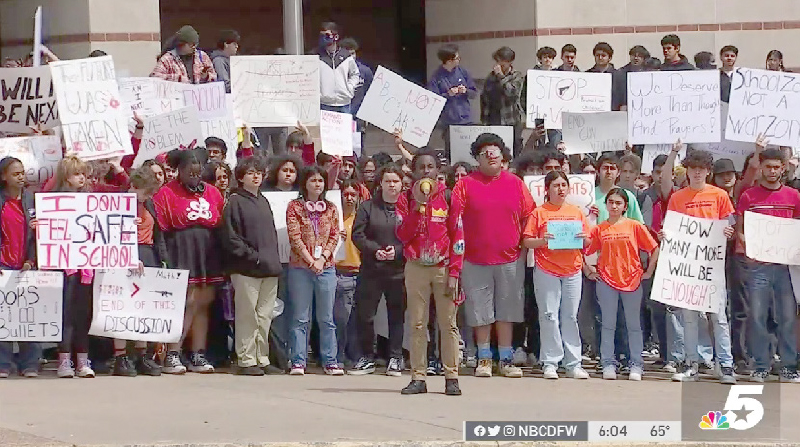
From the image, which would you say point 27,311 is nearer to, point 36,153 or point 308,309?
point 36,153

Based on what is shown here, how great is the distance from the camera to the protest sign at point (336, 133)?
1466cm

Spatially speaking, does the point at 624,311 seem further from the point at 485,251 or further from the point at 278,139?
the point at 278,139

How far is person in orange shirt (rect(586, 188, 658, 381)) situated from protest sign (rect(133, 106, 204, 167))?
141 inches

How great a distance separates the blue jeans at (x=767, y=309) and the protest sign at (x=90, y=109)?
17.5 feet

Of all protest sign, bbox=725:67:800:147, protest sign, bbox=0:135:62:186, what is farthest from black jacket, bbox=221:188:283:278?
protest sign, bbox=725:67:800:147

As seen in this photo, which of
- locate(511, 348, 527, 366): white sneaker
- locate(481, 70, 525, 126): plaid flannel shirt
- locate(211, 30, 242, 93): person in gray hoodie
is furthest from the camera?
locate(481, 70, 525, 126): plaid flannel shirt

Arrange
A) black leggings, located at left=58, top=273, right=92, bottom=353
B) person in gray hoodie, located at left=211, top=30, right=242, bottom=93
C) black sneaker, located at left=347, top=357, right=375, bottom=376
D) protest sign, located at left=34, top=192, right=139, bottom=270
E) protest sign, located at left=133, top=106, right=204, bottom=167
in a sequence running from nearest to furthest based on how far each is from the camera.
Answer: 1. protest sign, located at left=34, top=192, right=139, bottom=270
2. black leggings, located at left=58, top=273, right=92, bottom=353
3. black sneaker, located at left=347, top=357, right=375, bottom=376
4. protest sign, located at left=133, top=106, right=204, bottom=167
5. person in gray hoodie, located at left=211, top=30, right=242, bottom=93

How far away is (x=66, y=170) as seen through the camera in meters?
12.5

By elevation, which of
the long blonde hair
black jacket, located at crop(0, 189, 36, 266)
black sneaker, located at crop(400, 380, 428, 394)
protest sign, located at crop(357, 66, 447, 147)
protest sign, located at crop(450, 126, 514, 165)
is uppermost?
protest sign, located at crop(357, 66, 447, 147)

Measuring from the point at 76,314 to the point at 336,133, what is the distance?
337 cm

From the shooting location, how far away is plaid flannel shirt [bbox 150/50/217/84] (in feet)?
47.8

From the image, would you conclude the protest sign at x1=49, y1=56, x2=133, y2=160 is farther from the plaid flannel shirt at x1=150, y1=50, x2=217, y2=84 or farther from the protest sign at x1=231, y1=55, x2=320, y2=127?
the protest sign at x1=231, y1=55, x2=320, y2=127

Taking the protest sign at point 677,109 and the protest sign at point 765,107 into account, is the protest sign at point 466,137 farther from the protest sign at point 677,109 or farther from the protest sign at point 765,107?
the protest sign at point 765,107

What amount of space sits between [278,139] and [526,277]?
343 centimetres
